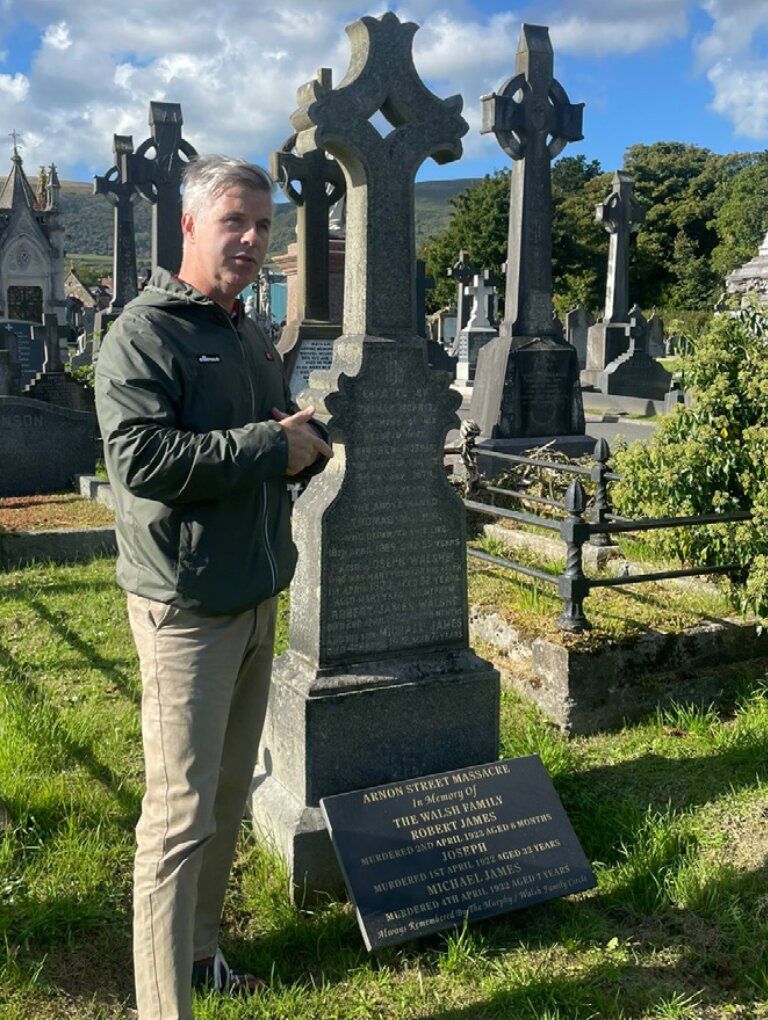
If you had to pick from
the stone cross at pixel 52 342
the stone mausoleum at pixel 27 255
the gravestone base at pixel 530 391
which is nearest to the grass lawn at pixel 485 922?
the gravestone base at pixel 530 391

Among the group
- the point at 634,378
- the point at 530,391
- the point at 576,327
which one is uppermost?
the point at 576,327

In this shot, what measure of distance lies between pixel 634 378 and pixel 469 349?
5.51 meters

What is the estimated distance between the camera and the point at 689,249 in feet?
185

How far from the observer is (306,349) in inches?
509

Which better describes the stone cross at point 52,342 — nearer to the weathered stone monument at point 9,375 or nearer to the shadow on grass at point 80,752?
the weathered stone monument at point 9,375

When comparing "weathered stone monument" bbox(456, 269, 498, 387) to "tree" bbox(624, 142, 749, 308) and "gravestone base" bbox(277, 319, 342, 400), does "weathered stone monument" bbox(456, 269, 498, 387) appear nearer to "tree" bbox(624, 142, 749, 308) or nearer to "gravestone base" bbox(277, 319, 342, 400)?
"gravestone base" bbox(277, 319, 342, 400)

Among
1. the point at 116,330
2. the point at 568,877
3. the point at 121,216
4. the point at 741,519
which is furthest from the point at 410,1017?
the point at 121,216

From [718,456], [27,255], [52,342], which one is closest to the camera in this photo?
[718,456]

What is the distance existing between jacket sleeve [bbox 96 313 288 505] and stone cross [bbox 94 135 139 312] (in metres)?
19.2

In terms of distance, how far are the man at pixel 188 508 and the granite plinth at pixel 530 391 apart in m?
9.24

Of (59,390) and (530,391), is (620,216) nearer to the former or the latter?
(530,391)

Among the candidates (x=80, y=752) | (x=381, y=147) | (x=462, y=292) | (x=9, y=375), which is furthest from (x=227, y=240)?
(x=462, y=292)

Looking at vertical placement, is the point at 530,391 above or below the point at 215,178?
below

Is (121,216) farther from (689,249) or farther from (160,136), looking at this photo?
(689,249)
